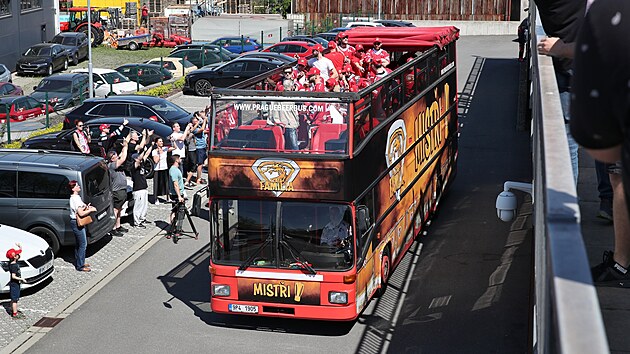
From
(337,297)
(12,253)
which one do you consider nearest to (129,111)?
(12,253)

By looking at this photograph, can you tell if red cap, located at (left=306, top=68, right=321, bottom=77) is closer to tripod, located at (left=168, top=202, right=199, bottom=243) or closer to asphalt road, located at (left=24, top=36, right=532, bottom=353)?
asphalt road, located at (left=24, top=36, right=532, bottom=353)

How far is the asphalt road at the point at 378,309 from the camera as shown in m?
14.5

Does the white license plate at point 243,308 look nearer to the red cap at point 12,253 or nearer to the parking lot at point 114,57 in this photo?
the red cap at point 12,253

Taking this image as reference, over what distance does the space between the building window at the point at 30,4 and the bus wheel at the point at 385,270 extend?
41391 millimetres

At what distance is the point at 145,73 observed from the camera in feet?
134

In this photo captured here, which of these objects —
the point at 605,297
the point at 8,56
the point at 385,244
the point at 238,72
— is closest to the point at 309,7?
the point at 8,56

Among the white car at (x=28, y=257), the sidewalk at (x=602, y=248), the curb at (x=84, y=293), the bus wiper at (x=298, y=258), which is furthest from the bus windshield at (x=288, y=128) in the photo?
the white car at (x=28, y=257)

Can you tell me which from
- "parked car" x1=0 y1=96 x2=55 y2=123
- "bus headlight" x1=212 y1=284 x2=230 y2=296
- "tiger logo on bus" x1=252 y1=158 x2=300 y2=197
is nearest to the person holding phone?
"bus headlight" x1=212 y1=284 x2=230 y2=296

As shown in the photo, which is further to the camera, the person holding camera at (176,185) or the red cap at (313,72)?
the person holding camera at (176,185)

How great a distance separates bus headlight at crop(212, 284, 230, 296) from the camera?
1451 centimetres

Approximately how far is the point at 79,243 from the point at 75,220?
47 cm

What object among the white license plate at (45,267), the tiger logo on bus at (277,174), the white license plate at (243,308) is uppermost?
the tiger logo on bus at (277,174)

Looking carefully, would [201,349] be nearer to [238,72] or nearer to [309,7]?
[238,72]

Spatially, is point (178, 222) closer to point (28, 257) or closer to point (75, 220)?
point (75, 220)
